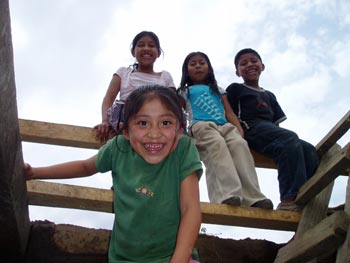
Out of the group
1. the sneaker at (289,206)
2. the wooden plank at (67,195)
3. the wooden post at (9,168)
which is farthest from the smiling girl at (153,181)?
the sneaker at (289,206)

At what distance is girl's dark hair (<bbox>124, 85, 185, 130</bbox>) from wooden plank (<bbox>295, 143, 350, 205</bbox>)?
3.74ft

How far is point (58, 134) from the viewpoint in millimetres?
3035

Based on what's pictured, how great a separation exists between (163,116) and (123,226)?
1.67ft

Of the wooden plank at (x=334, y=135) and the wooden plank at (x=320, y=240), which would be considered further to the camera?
the wooden plank at (x=334, y=135)

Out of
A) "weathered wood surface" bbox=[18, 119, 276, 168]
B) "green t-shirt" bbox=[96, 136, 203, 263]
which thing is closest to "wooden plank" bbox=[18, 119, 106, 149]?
"weathered wood surface" bbox=[18, 119, 276, 168]

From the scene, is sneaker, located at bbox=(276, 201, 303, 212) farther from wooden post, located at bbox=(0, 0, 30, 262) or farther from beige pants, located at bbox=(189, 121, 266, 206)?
wooden post, located at bbox=(0, 0, 30, 262)

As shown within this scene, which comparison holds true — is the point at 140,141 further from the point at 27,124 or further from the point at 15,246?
the point at 27,124

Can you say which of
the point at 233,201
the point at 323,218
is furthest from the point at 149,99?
the point at 323,218

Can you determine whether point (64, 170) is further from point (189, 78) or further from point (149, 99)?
point (189, 78)

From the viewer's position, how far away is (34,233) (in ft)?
9.04

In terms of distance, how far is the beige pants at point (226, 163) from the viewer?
3041 mm

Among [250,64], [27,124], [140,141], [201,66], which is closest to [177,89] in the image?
[201,66]

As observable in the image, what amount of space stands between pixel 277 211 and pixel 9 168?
1.71 m

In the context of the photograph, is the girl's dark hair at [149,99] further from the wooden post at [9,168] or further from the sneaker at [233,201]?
the sneaker at [233,201]
